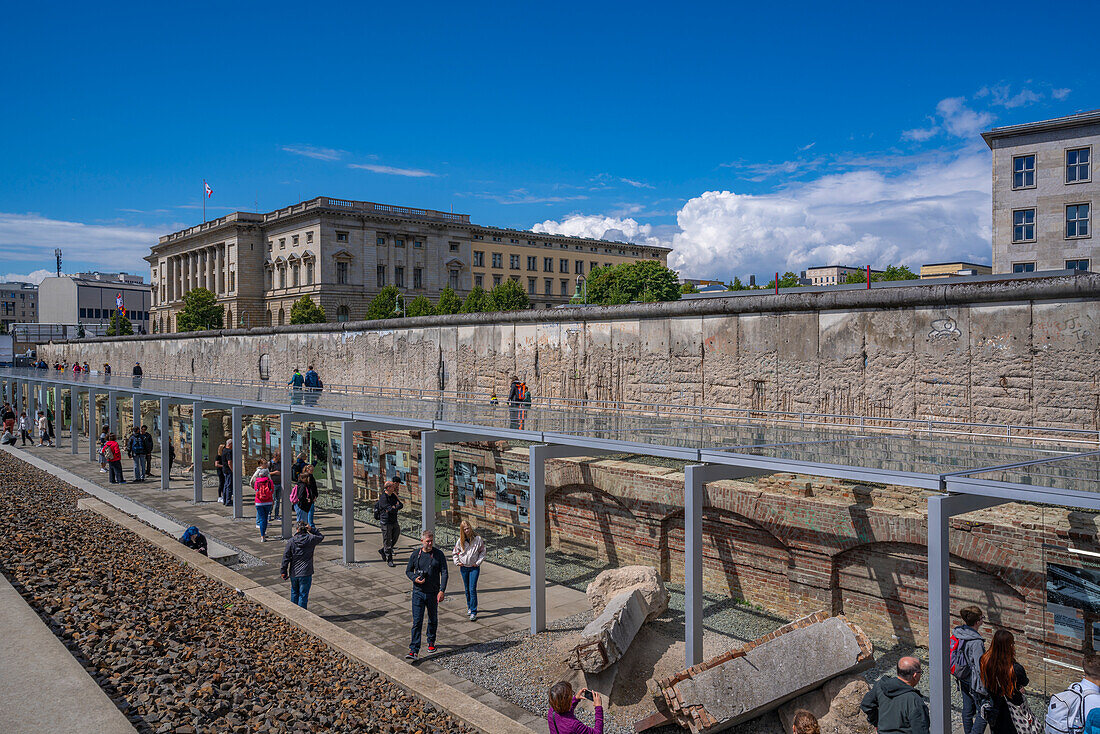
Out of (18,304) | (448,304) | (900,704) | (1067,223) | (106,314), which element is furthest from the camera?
(18,304)

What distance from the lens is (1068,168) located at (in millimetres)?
30828

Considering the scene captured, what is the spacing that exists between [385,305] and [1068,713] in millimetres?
60014

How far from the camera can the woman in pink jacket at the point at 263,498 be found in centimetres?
1317

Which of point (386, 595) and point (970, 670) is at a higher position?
point (970, 670)

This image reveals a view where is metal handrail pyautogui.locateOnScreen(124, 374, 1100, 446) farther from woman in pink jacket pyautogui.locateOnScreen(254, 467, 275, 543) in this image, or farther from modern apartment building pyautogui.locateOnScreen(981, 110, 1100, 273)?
modern apartment building pyautogui.locateOnScreen(981, 110, 1100, 273)

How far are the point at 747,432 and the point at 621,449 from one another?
67.5 inches

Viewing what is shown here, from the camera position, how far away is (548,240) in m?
89.2

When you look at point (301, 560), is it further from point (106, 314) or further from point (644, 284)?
point (106, 314)

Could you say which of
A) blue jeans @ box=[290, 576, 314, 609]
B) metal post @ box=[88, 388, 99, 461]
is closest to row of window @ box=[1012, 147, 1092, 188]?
blue jeans @ box=[290, 576, 314, 609]

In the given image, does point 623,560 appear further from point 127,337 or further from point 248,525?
point 127,337

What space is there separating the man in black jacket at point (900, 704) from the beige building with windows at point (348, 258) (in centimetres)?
6610

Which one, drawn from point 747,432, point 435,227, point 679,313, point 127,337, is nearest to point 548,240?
point 435,227

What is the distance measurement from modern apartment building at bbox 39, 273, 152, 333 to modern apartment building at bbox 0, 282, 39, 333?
128 feet

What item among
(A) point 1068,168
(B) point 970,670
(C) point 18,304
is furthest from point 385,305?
(C) point 18,304
